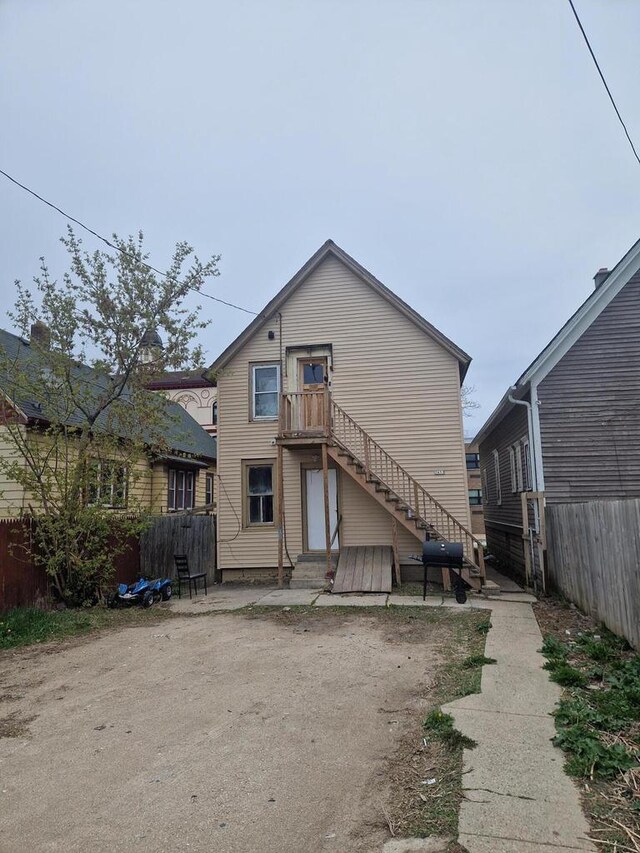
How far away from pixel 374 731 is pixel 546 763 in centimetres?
139

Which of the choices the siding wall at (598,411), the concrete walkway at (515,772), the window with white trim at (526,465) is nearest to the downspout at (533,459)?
the siding wall at (598,411)

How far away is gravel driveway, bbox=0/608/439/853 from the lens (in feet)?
10.2

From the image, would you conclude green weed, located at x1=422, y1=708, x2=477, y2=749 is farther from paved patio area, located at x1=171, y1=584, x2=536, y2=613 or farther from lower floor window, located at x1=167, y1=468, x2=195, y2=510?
lower floor window, located at x1=167, y1=468, x2=195, y2=510

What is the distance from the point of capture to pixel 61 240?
10477 millimetres

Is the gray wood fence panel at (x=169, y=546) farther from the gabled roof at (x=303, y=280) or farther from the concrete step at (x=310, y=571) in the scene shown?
the gabled roof at (x=303, y=280)

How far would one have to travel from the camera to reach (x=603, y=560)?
7.31 metres

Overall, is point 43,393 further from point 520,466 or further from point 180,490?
point 520,466

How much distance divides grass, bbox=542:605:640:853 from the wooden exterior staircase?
5260 mm

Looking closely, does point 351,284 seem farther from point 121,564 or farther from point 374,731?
point 374,731

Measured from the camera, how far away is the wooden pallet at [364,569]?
447 inches

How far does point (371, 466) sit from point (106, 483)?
245 inches

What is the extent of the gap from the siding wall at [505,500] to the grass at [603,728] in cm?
675

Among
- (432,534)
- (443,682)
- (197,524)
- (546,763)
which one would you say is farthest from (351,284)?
(546,763)

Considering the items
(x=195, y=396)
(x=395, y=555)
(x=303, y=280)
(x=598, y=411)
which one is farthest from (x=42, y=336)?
(x=195, y=396)
